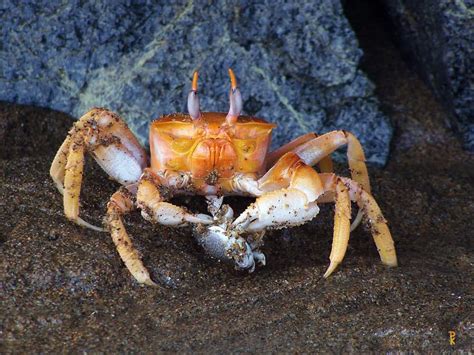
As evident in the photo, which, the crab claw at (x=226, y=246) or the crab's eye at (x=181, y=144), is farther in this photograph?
the crab's eye at (x=181, y=144)

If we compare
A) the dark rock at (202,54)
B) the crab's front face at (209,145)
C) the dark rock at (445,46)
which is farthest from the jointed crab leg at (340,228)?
the dark rock at (445,46)

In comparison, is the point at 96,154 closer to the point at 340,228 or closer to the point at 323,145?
the point at 323,145

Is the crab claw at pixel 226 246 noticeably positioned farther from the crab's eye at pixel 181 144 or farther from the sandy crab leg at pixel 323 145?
the sandy crab leg at pixel 323 145

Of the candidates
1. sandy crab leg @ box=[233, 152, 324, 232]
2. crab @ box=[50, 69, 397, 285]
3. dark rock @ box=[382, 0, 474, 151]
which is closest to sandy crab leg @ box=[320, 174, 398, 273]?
crab @ box=[50, 69, 397, 285]

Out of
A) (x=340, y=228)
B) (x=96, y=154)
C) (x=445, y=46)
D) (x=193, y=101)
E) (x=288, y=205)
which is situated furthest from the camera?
(x=445, y=46)

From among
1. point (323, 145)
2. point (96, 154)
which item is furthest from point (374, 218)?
point (96, 154)

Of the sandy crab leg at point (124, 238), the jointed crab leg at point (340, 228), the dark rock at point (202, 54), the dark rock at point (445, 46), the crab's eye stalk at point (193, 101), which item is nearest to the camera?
the sandy crab leg at point (124, 238)

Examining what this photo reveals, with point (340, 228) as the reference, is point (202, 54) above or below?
above
